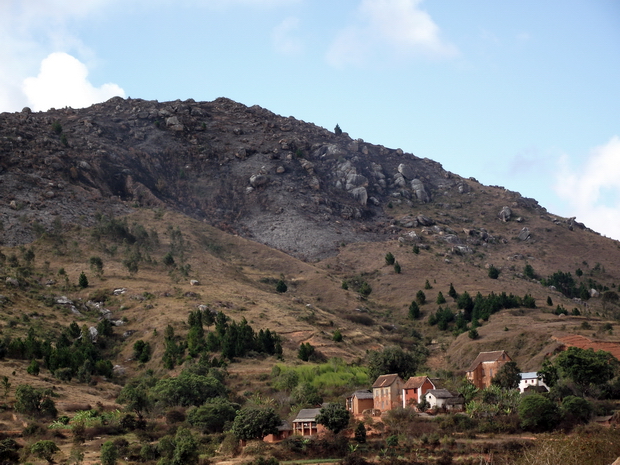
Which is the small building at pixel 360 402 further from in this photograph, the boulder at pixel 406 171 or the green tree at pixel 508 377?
the boulder at pixel 406 171

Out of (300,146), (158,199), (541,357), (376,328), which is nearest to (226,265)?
(376,328)

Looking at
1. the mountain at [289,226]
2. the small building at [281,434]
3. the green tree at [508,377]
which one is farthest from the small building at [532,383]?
the small building at [281,434]

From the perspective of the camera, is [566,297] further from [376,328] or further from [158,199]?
[158,199]

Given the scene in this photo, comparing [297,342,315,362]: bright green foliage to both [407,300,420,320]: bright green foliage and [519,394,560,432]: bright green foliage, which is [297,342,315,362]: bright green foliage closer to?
[407,300,420,320]: bright green foliage

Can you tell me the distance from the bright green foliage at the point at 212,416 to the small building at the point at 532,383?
86.8ft

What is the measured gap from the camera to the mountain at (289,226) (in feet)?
320

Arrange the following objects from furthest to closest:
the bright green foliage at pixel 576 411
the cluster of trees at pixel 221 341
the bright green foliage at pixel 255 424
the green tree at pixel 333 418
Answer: the cluster of trees at pixel 221 341
the green tree at pixel 333 418
the bright green foliage at pixel 255 424
the bright green foliage at pixel 576 411

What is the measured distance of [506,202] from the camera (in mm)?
175375

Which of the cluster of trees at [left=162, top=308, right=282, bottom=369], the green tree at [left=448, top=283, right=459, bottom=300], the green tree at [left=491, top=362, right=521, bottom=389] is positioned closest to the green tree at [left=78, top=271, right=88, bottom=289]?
the cluster of trees at [left=162, top=308, right=282, bottom=369]

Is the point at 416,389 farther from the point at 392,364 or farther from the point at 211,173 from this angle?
the point at 211,173

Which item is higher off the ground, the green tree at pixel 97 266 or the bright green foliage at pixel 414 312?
the green tree at pixel 97 266

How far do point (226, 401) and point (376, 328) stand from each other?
141ft

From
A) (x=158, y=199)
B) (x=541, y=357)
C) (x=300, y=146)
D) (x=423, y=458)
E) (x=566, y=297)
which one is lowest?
(x=423, y=458)

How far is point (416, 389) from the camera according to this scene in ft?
213
